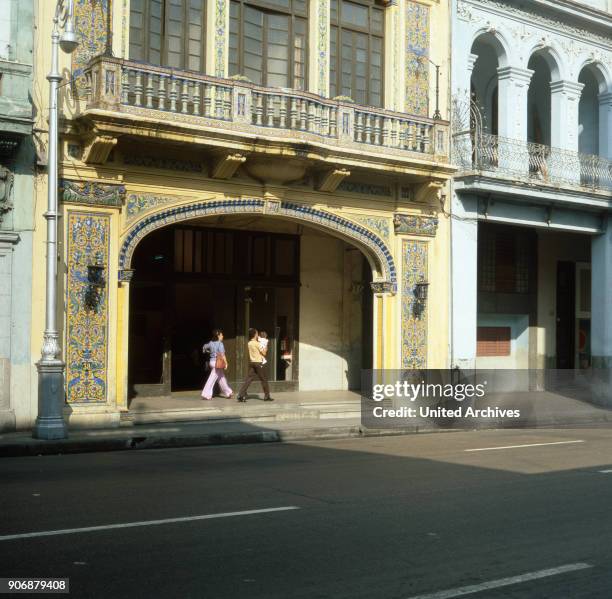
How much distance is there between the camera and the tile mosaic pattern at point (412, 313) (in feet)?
70.4

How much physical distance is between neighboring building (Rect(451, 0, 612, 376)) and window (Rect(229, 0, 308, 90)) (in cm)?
416

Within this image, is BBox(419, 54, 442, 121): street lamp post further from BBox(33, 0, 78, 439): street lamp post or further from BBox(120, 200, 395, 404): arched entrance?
BBox(33, 0, 78, 439): street lamp post

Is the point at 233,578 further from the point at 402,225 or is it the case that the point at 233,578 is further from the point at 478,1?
Result: the point at 478,1

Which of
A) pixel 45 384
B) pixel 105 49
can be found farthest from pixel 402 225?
pixel 45 384

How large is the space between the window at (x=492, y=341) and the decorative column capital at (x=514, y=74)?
689 centimetres

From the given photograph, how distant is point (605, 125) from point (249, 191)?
468 inches

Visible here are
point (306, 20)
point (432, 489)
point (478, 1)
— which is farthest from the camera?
point (478, 1)

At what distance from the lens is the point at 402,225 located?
70.1ft

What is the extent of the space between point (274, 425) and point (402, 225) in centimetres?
588

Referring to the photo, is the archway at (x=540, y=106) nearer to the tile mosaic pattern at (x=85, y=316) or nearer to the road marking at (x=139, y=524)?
the tile mosaic pattern at (x=85, y=316)

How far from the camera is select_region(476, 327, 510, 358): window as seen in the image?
26.5m

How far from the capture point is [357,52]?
21156 mm

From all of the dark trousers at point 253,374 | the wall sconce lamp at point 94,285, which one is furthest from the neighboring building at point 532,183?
the wall sconce lamp at point 94,285

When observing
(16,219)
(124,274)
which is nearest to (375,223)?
(124,274)
